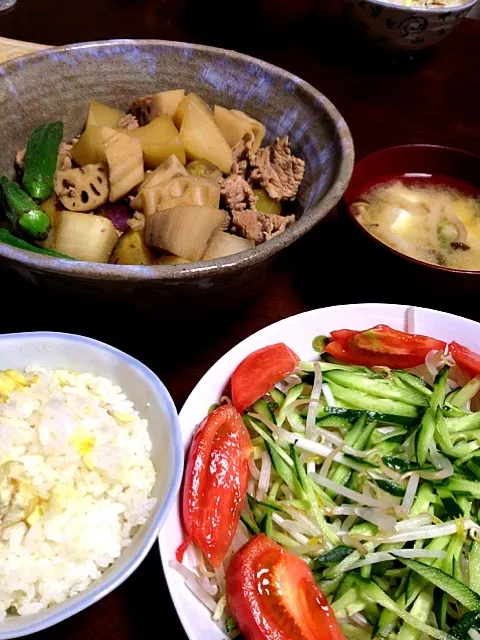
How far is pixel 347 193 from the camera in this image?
1406 millimetres

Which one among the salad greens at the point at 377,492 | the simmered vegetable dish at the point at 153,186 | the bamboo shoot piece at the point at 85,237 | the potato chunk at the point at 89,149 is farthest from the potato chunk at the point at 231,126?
the salad greens at the point at 377,492

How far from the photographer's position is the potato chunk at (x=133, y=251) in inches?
48.6

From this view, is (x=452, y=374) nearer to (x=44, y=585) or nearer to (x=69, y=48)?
(x=44, y=585)

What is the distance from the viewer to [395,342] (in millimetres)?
1183

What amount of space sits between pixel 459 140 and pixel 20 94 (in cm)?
147

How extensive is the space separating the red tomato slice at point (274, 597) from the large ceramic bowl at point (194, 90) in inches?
19.1

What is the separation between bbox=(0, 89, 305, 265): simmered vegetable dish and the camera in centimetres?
124

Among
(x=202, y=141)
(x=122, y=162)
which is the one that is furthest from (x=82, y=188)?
(x=202, y=141)

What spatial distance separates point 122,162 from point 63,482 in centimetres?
79

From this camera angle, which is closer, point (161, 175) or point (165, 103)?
point (161, 175)

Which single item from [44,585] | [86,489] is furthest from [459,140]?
[44,585]

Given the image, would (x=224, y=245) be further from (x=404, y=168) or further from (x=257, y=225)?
(x=404, y=168)

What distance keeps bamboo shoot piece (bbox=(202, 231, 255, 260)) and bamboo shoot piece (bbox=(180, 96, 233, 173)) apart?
0.27m

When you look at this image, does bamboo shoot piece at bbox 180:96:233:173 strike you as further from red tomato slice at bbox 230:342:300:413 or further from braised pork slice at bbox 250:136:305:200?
red tomato slice at bbox 230:342:300:413
